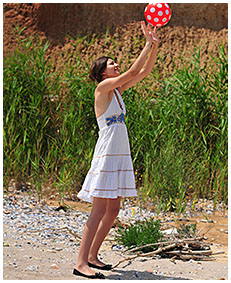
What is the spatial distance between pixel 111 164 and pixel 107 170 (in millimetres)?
53

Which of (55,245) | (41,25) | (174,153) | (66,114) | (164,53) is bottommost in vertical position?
(55,245)

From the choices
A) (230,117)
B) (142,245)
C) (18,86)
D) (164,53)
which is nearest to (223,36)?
(164,53)

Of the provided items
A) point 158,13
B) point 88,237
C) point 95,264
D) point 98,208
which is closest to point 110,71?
point 158,13

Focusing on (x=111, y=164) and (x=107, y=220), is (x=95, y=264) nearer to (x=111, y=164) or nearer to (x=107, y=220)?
(x=107, y=220)

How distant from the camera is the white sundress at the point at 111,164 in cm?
307

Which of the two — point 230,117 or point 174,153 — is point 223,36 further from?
point 174,153

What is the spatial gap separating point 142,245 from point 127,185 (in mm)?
980

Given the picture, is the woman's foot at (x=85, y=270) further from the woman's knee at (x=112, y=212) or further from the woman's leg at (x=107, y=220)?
the woman's knee at (x=112, y=212)

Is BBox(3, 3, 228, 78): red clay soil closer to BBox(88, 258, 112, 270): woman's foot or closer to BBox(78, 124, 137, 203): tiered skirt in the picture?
BBox(78, 124, 137, 203): tiered skirt

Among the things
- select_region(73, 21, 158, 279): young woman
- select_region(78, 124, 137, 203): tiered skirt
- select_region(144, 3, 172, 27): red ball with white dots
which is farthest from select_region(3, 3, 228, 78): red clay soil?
select_region(78, 124, 137, 203): tiered skirt

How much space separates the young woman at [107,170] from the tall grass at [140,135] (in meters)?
2.25

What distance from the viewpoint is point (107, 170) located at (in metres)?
3.09

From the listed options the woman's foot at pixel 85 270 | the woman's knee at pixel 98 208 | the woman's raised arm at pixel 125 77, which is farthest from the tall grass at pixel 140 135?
the woman's raised arm at pixel 125 77

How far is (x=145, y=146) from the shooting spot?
6.04m
